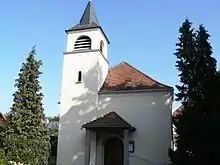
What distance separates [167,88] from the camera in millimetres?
18562

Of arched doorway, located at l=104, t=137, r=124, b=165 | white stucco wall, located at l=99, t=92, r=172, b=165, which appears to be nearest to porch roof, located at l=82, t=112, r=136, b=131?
white stucco wall, located at l=99, t=92, r=172, b=165

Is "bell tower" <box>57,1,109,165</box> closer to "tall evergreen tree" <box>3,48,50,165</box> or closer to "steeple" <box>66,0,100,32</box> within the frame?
"steeple" <box>66,0,100,32</box>

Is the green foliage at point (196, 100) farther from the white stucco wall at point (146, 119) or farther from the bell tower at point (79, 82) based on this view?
the bell tower at point (79, 82)

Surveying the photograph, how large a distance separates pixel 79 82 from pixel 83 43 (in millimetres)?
3082

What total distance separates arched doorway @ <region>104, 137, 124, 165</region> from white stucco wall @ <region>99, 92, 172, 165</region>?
120 cm

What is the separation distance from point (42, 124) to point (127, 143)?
545 cm

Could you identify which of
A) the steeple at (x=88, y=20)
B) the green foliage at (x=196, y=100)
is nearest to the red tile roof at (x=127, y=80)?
the steeple at (x=88, y=20)

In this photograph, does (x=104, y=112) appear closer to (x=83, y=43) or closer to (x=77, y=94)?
(x=77, y=94)

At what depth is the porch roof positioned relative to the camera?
680 inches

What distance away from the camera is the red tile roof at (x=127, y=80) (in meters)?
19.5

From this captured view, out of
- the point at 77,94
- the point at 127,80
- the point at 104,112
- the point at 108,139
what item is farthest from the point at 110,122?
the point at 127,80

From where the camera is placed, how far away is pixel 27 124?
1717 centimetres

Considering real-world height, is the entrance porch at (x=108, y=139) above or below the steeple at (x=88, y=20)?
below

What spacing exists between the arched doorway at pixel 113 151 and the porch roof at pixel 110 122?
1.68 meters
